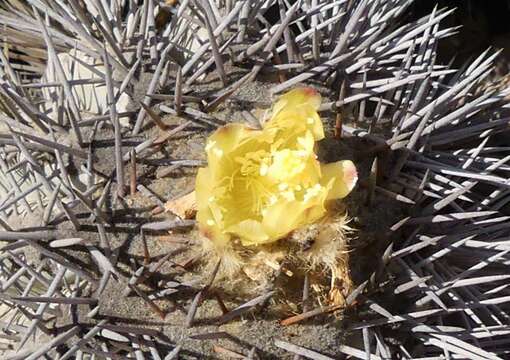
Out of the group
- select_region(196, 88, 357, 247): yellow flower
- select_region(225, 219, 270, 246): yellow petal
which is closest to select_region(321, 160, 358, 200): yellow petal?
select_region(196, 88, 357, 247): yellow flower

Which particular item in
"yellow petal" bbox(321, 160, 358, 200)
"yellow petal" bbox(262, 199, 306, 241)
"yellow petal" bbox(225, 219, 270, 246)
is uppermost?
"yellow petal" bbox(321, 160, 358, 200)

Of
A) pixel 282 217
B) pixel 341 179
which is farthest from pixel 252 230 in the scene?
pixel 341 179

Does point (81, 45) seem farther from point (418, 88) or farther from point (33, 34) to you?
point (418, 88)

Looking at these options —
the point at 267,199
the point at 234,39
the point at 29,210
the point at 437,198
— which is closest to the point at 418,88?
the point at 437,198

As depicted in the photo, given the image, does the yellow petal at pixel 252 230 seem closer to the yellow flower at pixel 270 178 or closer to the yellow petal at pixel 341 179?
the yellow flower at pixel 270 178

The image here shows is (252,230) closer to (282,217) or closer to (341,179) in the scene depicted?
(282,217)

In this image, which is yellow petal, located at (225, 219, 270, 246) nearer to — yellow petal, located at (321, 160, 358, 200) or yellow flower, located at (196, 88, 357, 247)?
yellow flower, located at (196, 88, 357, 247)
